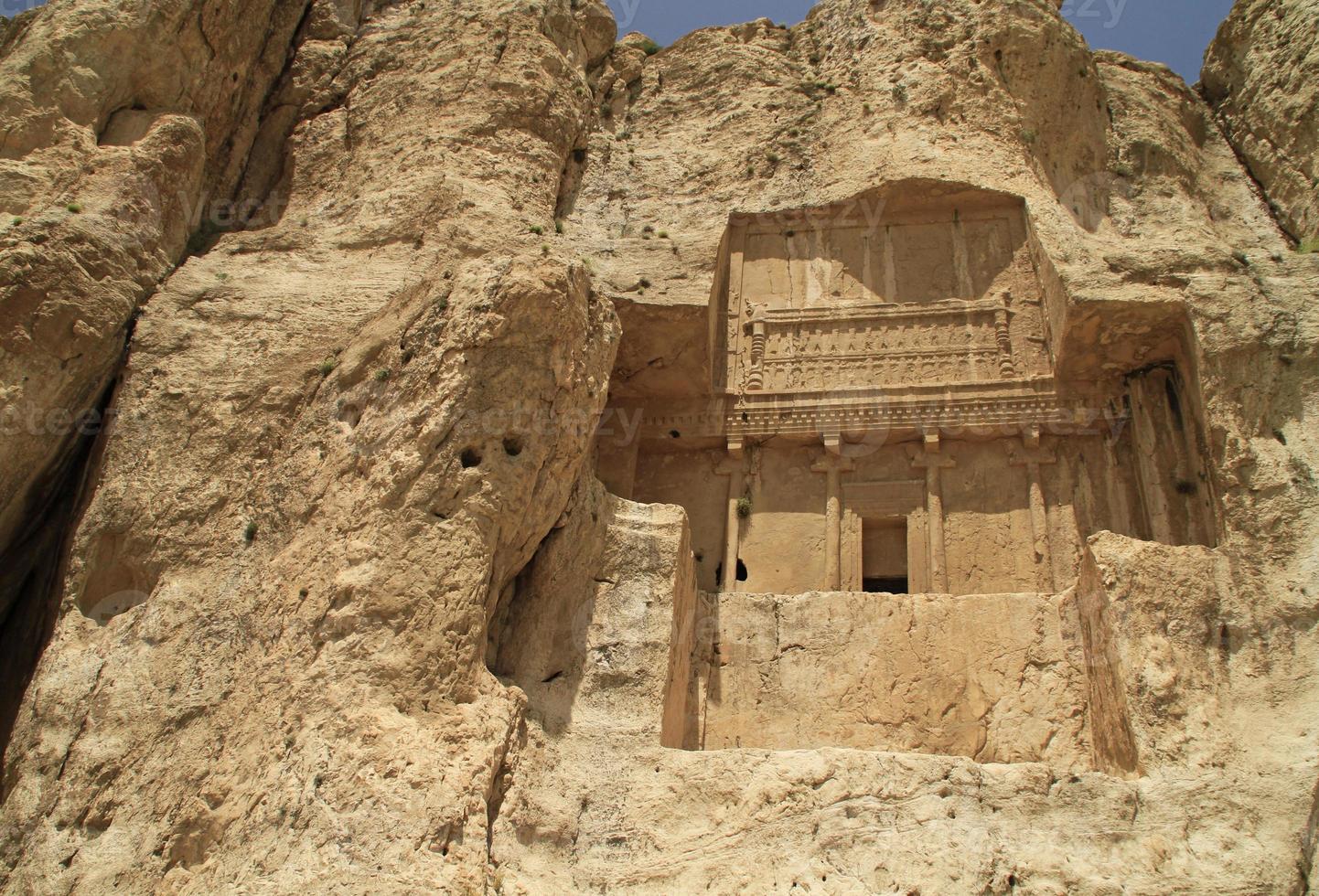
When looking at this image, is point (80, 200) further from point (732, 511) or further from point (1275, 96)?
point (1275, 96)

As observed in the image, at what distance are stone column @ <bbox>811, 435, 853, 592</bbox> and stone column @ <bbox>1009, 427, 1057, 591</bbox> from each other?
64.3 inches

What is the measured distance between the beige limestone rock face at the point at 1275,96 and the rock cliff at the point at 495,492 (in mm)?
82

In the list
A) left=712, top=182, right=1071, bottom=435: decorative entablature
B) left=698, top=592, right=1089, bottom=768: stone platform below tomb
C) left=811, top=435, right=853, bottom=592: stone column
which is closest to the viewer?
left=698, top=592, right=1089, bottom=768: stone platform below tomb

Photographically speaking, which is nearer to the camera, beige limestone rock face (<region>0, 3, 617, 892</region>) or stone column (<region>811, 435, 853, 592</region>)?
beige limestone rock face (<region>0, 3, 617, 892</region>)

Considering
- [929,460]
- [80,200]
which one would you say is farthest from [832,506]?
[80,200]

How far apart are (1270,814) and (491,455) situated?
541 cm

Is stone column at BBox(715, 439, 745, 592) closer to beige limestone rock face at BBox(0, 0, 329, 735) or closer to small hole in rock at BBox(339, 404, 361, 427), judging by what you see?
small hole in rock at BBox(339, 404, 361, 427)

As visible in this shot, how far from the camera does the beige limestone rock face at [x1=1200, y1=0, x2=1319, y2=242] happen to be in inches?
457

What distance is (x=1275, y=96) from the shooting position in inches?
492

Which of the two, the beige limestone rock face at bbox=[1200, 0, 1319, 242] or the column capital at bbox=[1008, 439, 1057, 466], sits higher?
the beige limestone rock face at bbox=[1200, 0, 1319, 242]

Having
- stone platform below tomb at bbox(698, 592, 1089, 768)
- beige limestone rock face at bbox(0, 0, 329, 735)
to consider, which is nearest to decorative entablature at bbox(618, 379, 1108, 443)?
stone platform below tomb at bbox(698, 592, 1089, 768)

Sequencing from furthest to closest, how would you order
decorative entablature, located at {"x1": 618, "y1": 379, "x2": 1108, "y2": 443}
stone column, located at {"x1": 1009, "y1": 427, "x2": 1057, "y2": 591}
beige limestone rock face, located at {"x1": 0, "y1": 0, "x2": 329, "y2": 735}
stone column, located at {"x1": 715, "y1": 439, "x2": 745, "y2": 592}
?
1. decorative entablature, located at {"x1": 618, "y1": 379, "x2": 1108, "y2": 443}
2. stone column, located at {"x1": 715, "y1": 439, "x2": 745, "y2": 592}
3. stone column, located at {"x1": 1009, "y1": 427, "x2": 1057, "y2": 591}
4. beige limestone rock face, located at {"x1": 0, "y1": 0, "x2": 329, "y2": 735}

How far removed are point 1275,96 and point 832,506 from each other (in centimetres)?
735

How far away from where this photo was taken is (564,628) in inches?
333
